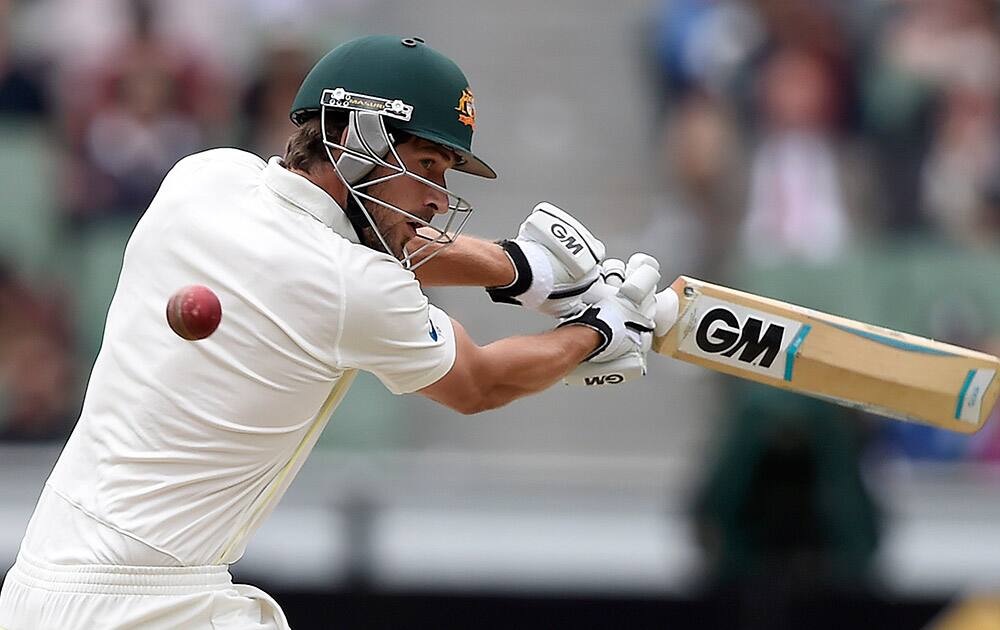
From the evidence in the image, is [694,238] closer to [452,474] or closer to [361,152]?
[452,474]

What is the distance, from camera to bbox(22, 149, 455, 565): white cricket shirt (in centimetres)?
253

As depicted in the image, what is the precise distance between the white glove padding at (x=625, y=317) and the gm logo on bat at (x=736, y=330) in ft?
0.34

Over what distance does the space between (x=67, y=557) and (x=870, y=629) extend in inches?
115

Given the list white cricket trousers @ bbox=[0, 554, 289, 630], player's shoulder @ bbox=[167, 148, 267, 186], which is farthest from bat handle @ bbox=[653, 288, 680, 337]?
white cricket trousers @ bbox=[0, 554, 289, 630]

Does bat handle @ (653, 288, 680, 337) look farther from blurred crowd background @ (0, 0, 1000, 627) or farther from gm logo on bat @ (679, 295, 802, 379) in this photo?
blurred crowd background @ (0, 0, 1000, 627)

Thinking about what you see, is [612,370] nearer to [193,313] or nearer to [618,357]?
[618,357]

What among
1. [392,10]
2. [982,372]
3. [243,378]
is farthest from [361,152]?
[392,10]

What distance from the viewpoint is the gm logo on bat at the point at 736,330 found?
3211mm

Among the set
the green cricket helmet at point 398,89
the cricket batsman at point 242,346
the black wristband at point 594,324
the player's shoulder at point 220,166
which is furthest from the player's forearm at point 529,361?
the player's shoulder at point 220,166

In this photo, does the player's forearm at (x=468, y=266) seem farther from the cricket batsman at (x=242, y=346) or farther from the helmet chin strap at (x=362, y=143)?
the helmet chin strap at (x=362, y=143)

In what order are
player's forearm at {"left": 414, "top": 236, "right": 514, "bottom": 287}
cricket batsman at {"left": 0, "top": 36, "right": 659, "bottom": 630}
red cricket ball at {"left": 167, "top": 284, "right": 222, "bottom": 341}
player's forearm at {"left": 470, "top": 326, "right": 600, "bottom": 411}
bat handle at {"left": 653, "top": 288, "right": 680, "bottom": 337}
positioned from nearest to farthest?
red cricket ball at {"left": 167, "top": 284, "right": 222, "bottom": 341}, cricket batsman at {"left": 0, "top": 36, "right": 659, "bottom": 630}, player's forearm at {"left": 470, "top": 326, "right": 600, "bottom": 411}, player's forearm at {"left": 414, "top": 236, "right": 514, "bottom": 287}, bat handle at {"left": 653, "top": 288, "right": 680, "bottom": 337}

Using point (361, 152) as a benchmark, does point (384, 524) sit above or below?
below

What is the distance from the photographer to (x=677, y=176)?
254 inches

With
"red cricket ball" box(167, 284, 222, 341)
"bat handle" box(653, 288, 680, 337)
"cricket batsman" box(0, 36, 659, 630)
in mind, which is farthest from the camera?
"bat handle" box(653, 288, 680, 337)
